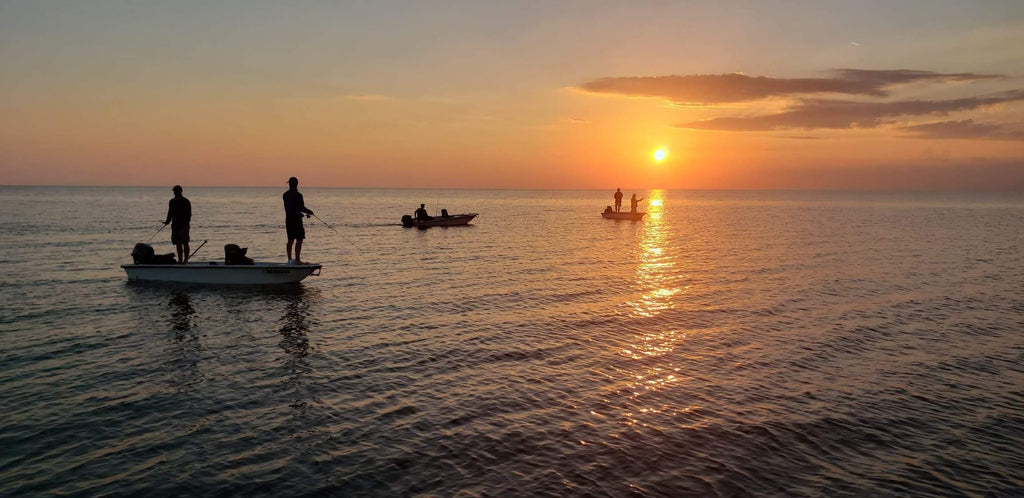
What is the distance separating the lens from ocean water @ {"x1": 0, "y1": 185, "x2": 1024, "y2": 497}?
26.4ft

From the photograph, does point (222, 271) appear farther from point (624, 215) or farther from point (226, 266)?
point (624, 215)

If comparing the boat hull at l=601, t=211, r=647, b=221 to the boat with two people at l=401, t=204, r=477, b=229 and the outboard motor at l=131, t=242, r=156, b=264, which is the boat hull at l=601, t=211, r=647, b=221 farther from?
the outboard motor at l=131, t=242, r=156, b=264

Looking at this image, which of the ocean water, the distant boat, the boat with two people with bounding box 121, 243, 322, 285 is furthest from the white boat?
the distant boat

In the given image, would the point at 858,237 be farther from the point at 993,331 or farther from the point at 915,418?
the point at 915,418

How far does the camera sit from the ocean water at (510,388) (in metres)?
8.04

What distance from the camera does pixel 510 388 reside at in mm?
11414

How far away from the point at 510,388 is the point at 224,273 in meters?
15.3

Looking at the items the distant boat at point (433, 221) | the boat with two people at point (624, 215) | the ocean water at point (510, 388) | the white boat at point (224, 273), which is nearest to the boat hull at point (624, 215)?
the boat with two people at point (624, 215)

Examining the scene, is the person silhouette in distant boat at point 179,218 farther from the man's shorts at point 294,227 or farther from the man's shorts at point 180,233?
the man's shorts at point 294,227

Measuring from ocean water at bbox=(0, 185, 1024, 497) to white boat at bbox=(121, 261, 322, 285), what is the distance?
18.5 inches

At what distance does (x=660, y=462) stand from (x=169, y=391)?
8910mm

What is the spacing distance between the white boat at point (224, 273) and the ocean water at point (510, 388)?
1.54 ft

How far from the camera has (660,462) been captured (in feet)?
27.5

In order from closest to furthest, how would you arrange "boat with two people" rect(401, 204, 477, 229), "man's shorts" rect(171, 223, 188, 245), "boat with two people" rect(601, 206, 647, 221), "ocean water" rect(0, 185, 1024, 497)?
"ocean water" rect(0, 185, 1024, 497), "man's shorts" rect(171, 223, 188, 245), "boat with two people" rect(401, 204, 477, 229), "boat with two people" rect(601, 206, 647, 221)
